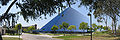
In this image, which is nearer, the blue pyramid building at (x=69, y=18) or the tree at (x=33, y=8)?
the tree at (x=33, y=8)

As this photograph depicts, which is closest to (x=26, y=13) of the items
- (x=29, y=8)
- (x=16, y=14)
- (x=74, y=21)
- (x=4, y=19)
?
(x=29, y=8)

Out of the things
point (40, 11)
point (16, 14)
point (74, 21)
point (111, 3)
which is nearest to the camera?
point (40, 11)

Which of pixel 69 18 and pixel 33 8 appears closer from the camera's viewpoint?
pixel 33 8

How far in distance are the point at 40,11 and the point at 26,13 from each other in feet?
3.30

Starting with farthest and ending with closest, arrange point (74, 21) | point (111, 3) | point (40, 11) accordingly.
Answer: point (74, 21)
point (111, 3)
point (40, 11)

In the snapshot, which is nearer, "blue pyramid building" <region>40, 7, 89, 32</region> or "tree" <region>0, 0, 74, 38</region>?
"tree" <region>0, 0, 74, 38</region>

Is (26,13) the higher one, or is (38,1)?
(38,1)

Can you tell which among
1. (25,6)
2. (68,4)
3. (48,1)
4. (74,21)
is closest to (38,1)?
(48,1)

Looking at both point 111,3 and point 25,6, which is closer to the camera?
point 25,6

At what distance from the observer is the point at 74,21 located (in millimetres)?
125125

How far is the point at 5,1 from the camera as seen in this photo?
936 centimetres

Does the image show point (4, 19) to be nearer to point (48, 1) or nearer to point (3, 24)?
point (3, 24)

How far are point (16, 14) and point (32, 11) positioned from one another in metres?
1.44

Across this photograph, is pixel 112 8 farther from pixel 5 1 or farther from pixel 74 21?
pixel 74 21
